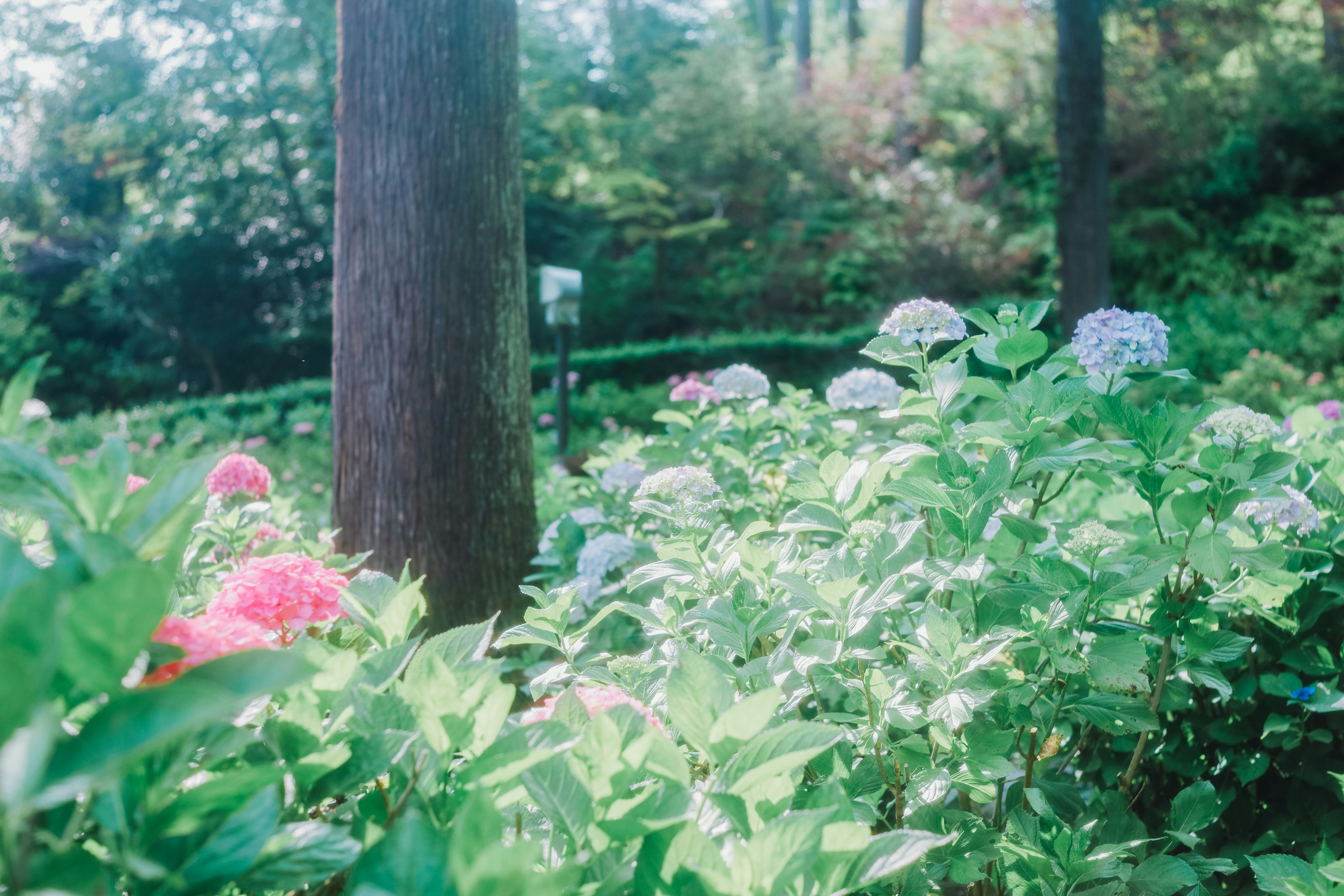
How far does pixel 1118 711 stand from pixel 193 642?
1217mm

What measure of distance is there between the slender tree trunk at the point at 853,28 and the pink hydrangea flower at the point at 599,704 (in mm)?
19139

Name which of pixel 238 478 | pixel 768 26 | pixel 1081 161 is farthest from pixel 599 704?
pixel 768 26

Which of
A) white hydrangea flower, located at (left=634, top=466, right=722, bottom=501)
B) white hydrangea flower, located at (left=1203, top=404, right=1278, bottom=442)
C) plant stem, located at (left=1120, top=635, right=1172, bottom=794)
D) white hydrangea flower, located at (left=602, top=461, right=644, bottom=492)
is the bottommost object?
plant stem, located at (left=1120, top=635, right=1172, bottom=794)

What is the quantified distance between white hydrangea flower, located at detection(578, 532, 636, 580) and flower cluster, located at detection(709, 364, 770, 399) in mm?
688

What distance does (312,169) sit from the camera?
13.2 m

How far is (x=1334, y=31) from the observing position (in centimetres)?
A: 1300

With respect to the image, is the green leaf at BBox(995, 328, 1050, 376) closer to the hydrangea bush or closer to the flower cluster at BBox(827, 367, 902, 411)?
the hydrangea bush

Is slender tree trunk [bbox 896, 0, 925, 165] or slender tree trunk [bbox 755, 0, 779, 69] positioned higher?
slender tree trunk [bbox 755, 0, 779, 69]

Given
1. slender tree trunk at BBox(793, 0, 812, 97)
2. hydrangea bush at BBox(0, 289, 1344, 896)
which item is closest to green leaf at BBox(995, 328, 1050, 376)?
hydrangea bush at BBox(0, 289, 1344, 896)

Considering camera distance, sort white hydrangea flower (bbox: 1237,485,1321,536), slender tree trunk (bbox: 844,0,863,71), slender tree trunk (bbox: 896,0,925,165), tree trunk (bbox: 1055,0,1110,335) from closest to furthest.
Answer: white hydrangea flower (bbox: 1237,485,1321,536)
tree trunk (bbox: 1055,0,1110,335)
slender tree trunk (bbox: 896,0,925,165)
slender tree trunk (bbox: 844,0,863,71)

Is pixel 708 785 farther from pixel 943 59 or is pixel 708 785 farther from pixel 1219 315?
pixel 943 59

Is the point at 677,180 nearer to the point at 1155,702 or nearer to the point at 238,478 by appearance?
the point at 238,478

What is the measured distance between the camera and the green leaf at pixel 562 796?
2.30ft

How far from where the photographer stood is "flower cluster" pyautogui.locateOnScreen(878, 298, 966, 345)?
1.43m
